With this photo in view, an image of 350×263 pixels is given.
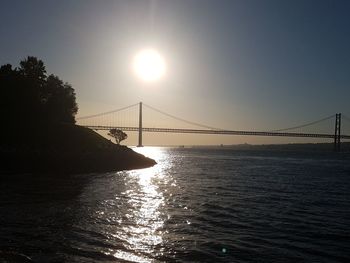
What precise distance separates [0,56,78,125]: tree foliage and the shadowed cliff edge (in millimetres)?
3983

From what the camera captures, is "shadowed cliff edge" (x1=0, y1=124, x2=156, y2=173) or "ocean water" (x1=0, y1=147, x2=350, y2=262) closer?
"ocean water" (x1=0, y1=147, x2=350, y2=262)

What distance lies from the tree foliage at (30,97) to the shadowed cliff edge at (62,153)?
3.98 metres

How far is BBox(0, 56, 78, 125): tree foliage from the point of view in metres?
74.0

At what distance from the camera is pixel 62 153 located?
62312 millimetres

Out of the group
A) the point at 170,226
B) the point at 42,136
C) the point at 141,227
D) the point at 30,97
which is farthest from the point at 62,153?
the point at 170,226

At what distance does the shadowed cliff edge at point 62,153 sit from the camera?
54922mm

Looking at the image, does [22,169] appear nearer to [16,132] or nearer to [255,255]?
[16,132]

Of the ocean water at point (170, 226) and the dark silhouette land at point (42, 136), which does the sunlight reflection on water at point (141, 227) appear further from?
the dark silhouette land at point (42, 136)

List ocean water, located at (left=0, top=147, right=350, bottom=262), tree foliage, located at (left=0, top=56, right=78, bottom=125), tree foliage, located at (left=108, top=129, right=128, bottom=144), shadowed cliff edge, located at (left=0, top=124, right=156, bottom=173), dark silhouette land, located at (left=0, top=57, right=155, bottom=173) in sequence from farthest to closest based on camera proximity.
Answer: tree foliage, located at (left=108, top=129, right=128, bottom=144), tree foliage, located at (left=0, top=56, right=78, bottom=125), dark silhouette land, located at (left=0, top=57, right=155, bottom=173), shadowed cliff edge, located at (left=0, top=124, right=156, bottom=173), ocean water, located at (left=0, top=147, right=350, bottom=262)

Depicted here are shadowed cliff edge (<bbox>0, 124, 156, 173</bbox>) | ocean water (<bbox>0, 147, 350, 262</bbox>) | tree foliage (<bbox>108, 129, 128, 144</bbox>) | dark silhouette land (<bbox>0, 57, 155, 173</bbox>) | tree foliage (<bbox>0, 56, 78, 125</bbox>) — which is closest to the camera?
ocean water (<bbox>0, 147, 350, 262</bbox>)

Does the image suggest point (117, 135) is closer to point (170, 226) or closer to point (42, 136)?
point (42, 136)

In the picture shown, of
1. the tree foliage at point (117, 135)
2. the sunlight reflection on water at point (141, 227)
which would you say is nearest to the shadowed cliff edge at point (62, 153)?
the sunlight reflection on water at point (141, 227)

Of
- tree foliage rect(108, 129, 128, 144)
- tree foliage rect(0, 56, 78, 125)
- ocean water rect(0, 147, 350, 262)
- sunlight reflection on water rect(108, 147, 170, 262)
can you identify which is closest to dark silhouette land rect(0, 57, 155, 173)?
tree foliage rect(0, 56, 78, 125)

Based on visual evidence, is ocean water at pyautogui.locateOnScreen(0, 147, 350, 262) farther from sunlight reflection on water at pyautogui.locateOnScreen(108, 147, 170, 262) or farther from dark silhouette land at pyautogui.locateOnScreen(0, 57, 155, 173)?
dark silhouette land at pyautogui.locateOnScreen(0, 57, 155, 173)
